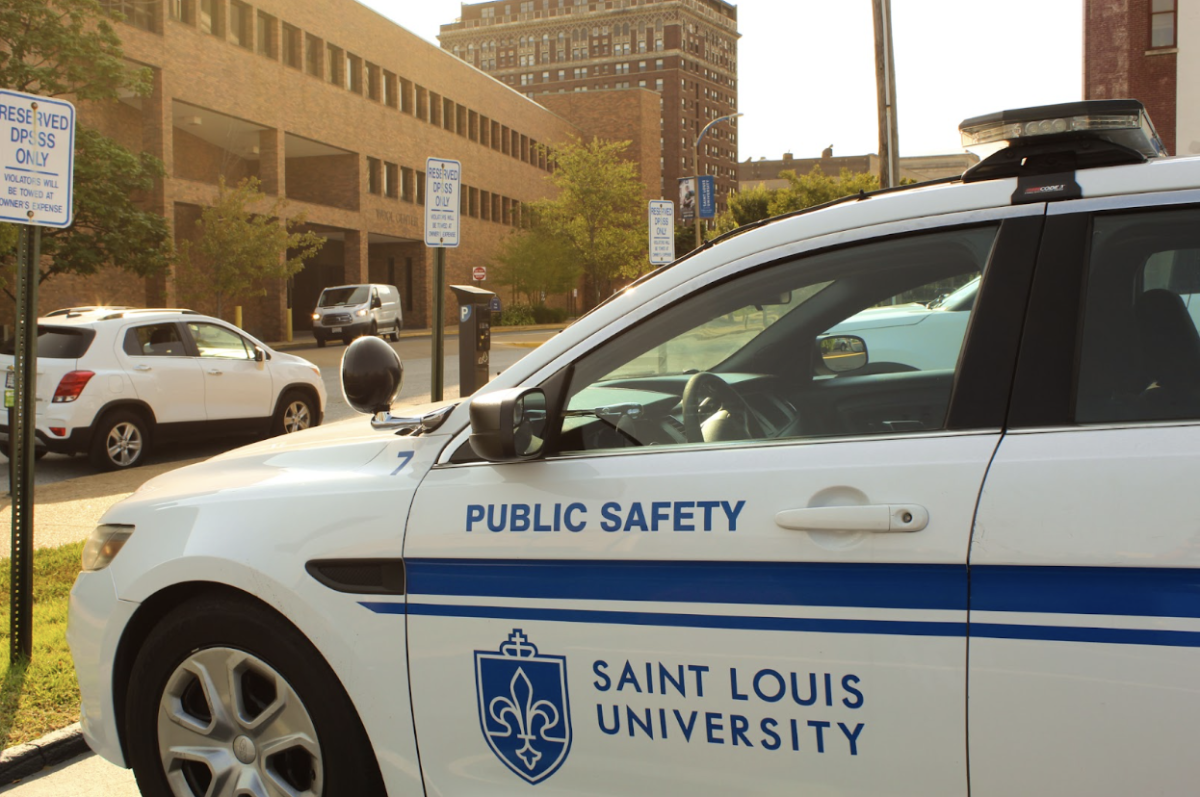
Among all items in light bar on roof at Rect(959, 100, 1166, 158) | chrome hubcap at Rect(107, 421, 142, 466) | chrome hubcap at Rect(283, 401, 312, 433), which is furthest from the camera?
chrome hubcap at Rect(283, 401, 312, 433)

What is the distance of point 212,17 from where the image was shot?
37.1m

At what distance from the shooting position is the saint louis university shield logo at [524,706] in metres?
2.35

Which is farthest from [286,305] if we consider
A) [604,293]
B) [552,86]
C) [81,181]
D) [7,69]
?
[552,86]

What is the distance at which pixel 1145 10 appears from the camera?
26219 mm

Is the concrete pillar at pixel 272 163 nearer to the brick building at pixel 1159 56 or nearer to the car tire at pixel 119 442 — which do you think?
the brick building at pixel 1159 56

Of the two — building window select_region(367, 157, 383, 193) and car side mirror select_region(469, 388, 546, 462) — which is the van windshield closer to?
building window select_region(367, 157, 383, 193)

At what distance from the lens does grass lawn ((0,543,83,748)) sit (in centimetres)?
406

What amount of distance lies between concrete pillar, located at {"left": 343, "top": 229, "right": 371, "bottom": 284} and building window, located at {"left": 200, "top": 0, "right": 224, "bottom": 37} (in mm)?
10930

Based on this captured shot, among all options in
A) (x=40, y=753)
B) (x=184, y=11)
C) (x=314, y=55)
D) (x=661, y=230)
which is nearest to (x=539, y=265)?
(x=314, y=55)

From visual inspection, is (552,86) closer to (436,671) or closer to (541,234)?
(541,234)

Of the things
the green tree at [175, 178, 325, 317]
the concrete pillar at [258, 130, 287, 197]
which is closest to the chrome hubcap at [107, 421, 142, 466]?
the green tree at [175, 178, 325, 317]

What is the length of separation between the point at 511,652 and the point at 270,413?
10767 mm

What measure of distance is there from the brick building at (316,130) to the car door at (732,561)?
3186cm

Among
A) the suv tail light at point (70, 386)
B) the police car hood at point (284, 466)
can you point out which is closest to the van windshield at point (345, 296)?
the suv tail light at point (70, 386)
